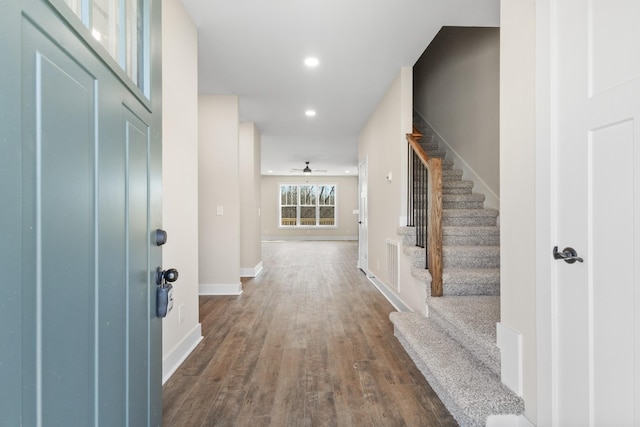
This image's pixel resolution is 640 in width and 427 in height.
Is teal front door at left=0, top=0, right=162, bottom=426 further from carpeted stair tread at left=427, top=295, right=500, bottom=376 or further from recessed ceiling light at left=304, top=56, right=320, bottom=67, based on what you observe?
recessed ceiling light at left=304, top=56, right=320, bottom=67

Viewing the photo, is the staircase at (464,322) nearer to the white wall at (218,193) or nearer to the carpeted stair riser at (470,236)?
the carpeted stair riser at (470,236)

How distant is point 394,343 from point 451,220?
1.60m

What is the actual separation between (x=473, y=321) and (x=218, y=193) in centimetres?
341

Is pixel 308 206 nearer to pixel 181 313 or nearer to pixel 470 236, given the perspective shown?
pixel 470 236

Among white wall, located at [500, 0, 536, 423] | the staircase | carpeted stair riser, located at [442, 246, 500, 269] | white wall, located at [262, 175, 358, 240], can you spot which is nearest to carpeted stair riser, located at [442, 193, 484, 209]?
the staircase

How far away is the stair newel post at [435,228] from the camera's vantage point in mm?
2787

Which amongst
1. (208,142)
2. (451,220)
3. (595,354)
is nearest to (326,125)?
(208,142)

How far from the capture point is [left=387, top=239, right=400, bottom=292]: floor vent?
12.4 feet

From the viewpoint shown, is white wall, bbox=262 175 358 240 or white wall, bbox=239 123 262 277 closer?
white wall, bbox=239 123 262 277

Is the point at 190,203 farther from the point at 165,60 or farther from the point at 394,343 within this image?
the point at 394,343

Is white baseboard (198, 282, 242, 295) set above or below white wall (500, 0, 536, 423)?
below

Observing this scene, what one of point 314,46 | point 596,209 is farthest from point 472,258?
point 314,46

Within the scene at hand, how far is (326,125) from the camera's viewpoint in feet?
19.5

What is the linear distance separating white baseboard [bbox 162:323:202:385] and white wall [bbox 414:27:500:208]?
11.6 feet
